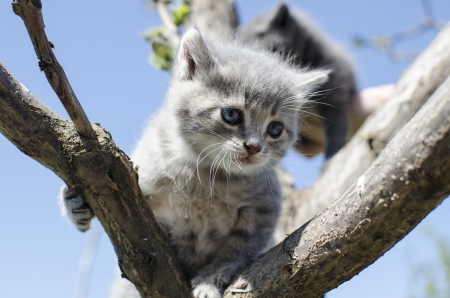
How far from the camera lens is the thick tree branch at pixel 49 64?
1.45 metres

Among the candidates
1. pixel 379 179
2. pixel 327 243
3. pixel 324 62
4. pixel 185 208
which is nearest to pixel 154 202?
pixel 185 208

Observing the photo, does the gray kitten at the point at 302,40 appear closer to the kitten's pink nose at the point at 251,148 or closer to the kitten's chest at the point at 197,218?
the kitten's chest at the point at 197,218

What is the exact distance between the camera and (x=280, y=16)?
6.67 metres

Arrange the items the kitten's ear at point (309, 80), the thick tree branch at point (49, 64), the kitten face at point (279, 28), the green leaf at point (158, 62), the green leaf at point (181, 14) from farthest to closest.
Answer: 1. the kitten face at point (279, 28)
2. the green leaf at point (181, 14)
3. the green leaf at point (158, 62)
4. the kitten's ear at point (309, 80)
5. the thick tree branch at point (49, 64)

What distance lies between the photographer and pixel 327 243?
173cm

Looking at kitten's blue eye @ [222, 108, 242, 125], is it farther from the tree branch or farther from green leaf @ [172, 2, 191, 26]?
green leaf @ [172, 2, 191, 26]

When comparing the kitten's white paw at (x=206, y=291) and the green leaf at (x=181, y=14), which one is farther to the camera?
the green leaf at (x=181, y=14)

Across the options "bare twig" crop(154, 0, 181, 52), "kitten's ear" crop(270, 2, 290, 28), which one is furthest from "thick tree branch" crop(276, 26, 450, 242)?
"kitten's ear" crop(270, 2, 290, 28)

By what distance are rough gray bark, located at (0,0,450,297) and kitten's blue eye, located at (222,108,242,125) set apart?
1.94 feet

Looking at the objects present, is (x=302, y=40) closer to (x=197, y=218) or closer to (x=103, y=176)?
(x=197, y=218)

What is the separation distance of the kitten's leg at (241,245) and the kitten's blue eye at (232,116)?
21.4 inches

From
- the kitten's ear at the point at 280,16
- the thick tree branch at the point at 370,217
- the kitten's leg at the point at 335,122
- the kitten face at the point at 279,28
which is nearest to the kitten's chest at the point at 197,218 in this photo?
the thick tree branch at the point at 370,217

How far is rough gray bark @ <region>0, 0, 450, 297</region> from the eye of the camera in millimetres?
1389

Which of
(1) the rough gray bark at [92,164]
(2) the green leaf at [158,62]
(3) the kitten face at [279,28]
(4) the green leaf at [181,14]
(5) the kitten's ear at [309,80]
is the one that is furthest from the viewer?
(3) the kitten face at [279,28]
